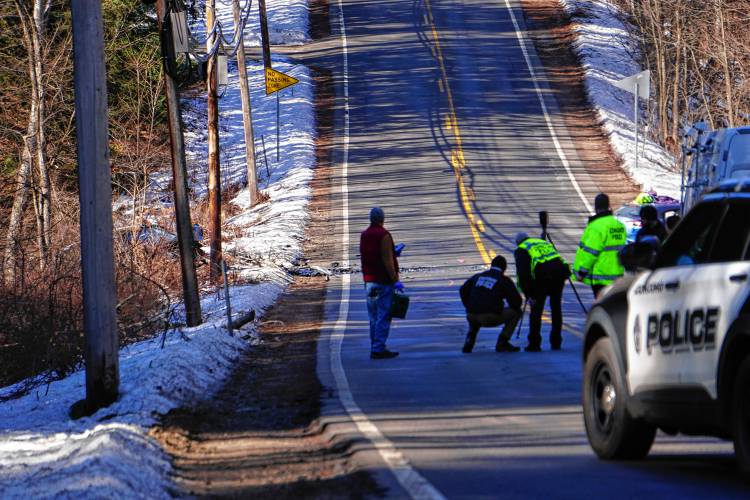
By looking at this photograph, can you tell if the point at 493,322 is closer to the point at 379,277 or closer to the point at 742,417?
the point at 379,277

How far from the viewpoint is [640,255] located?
8.27m

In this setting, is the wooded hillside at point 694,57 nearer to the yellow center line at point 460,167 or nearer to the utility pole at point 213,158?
the yellow center line at point 460,167

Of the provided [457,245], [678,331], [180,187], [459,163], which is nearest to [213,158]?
[457,245]

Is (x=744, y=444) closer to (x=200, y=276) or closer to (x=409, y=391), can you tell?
(x=409, y=391)

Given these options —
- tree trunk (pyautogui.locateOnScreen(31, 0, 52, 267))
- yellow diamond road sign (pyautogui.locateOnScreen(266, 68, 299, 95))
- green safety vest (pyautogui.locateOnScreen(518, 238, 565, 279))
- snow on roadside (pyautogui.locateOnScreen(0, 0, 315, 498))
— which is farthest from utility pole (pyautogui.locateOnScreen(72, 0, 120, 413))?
yellow diamond road sign (pyautogui.locateOnScreen(266, 68, 299, 95))

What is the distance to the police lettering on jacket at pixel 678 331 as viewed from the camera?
725 centimetres

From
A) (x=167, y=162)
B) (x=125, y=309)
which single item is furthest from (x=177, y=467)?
(x=167, y=162)

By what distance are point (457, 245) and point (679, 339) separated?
22952 mm

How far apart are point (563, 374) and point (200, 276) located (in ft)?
49.3

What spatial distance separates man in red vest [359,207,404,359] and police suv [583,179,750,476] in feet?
22.8

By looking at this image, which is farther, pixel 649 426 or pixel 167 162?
pixel 167 162

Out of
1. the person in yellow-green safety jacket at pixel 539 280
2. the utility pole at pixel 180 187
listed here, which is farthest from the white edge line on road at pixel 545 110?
the person in yellow-green safety jacket at pixel 539 280

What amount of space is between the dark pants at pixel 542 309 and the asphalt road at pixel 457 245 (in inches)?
13.1

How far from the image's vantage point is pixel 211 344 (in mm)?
16641
